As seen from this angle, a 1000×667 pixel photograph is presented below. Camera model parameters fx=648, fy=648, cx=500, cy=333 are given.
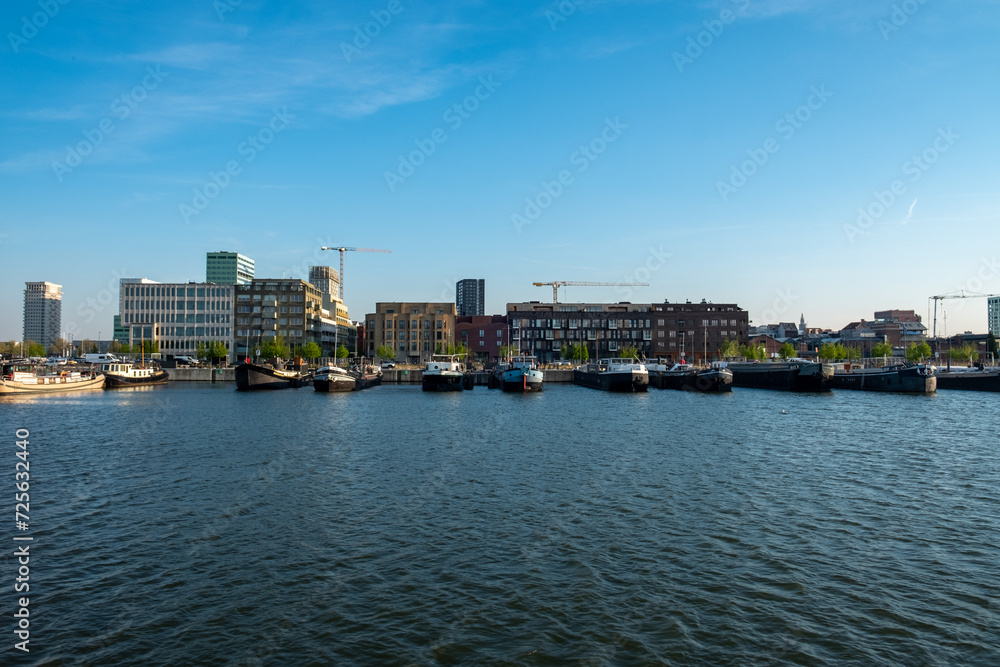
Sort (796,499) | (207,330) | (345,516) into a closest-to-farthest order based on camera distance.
Result: (345,516) → (796,499) → (207,330)

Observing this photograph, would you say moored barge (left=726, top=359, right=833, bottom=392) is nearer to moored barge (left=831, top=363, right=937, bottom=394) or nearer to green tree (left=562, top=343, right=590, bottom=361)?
moored barge (left=831, top=363, right=937, bottom=394)

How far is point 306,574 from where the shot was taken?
18.6m

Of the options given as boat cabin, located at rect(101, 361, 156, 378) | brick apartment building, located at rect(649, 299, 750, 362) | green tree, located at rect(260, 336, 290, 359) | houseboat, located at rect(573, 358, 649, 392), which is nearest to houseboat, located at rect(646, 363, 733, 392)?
houseboat, located at rect(573, 358, 649, 392)

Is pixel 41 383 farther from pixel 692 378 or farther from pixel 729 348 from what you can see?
pixel 729 348

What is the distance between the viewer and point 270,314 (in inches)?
7594

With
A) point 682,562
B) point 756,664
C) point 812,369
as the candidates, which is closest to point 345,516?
point 682,562

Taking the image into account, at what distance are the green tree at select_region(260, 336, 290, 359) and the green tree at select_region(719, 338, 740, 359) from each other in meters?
120

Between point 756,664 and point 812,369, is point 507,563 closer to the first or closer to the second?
point 756,664

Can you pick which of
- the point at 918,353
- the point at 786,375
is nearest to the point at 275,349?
the point at 786,375

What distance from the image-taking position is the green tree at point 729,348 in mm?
175375

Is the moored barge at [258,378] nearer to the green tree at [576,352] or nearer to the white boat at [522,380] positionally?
the white boat at [522,380]

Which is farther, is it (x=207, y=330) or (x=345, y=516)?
(x=207, y=330)

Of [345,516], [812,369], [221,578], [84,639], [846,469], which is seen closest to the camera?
[84,639]

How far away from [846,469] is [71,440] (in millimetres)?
49947
